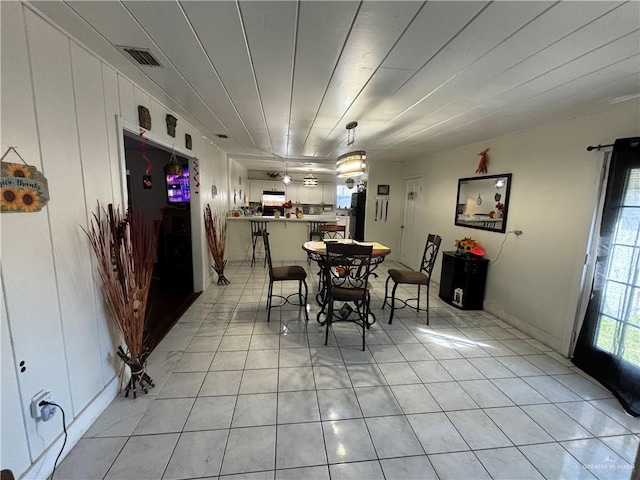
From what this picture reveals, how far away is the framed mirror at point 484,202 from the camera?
3279 mm

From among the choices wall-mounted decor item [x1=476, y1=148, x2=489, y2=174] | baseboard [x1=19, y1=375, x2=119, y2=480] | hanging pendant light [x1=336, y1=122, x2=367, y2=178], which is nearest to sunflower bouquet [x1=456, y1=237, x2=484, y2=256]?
wall-mounted decor item [x1=476, y1=148, x2=489, y2=174]

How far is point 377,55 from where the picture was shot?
1537 millimetres

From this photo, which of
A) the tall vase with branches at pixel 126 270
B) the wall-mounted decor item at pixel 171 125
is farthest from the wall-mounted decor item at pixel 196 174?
the tall vase with branches at pixel 126 270

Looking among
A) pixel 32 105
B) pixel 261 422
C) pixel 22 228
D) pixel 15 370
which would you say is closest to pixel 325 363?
pixel 261 422

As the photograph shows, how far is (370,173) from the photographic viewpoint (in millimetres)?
5887

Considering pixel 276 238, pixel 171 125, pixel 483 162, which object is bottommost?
pixel 276 238

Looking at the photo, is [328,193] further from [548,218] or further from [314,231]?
[548,218]

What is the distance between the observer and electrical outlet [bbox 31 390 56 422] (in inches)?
50.5

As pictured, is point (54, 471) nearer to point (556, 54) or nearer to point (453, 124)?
point (556, 54)

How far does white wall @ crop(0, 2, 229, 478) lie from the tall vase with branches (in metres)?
0.08

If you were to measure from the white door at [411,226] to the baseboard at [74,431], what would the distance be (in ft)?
15.9

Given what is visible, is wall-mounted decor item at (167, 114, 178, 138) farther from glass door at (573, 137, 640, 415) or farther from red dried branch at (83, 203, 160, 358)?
glass door at (573, 137, 640, 415)

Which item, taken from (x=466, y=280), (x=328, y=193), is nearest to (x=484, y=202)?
(x=466, y=280)

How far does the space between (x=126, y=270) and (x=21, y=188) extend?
72 cm
